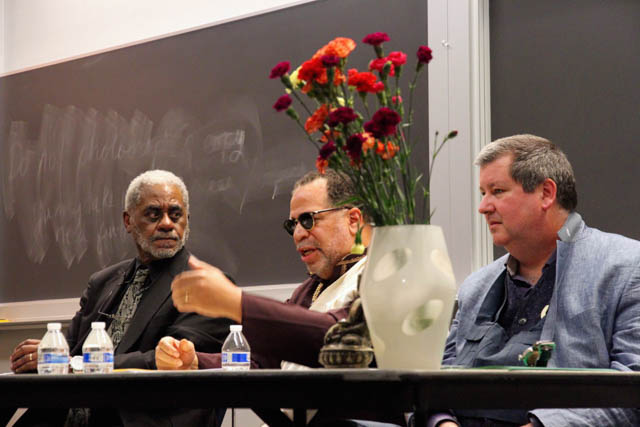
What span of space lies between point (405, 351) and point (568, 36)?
2.19m

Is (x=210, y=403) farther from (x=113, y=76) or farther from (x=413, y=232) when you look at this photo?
(x=113, y=76)

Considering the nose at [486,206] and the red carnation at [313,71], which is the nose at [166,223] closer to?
the nose at [486,206]

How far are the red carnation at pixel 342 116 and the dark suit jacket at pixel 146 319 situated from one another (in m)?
1.71

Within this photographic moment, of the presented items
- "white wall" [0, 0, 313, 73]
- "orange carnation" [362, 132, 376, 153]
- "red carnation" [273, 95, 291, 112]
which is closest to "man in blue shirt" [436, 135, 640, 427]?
"orange carnation" [362, 132, 376, 153]

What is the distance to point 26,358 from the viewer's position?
3104mm

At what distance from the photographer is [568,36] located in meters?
3.42

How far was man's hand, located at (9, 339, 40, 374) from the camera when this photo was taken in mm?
3094

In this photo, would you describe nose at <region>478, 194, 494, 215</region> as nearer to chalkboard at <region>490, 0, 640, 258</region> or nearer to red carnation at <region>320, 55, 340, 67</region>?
chalkboard at <region>490, 0, 640, 258</region>

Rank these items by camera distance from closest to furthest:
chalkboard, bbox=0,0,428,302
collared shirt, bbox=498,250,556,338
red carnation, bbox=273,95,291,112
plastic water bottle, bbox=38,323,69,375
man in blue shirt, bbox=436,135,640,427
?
red carnation, bbox=273,95,291,112
man in blue shirt, bbox=436,135,640,427
plastic water bottle, bbox=38,323,69,375
collared shirt, bbox=498,250,556,338
chalkboard, bbox=0,0,428,302

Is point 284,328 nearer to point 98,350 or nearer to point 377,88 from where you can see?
point 377,88

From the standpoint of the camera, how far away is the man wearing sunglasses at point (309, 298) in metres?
1.79

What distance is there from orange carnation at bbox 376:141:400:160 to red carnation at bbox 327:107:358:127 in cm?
8

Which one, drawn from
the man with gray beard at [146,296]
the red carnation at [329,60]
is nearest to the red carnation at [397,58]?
the red carnation at [329,60]

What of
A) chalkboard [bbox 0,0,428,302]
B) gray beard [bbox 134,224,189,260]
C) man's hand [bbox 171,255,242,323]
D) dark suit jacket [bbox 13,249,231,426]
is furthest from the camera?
chalkboard [bbox 0,0,428,302]
